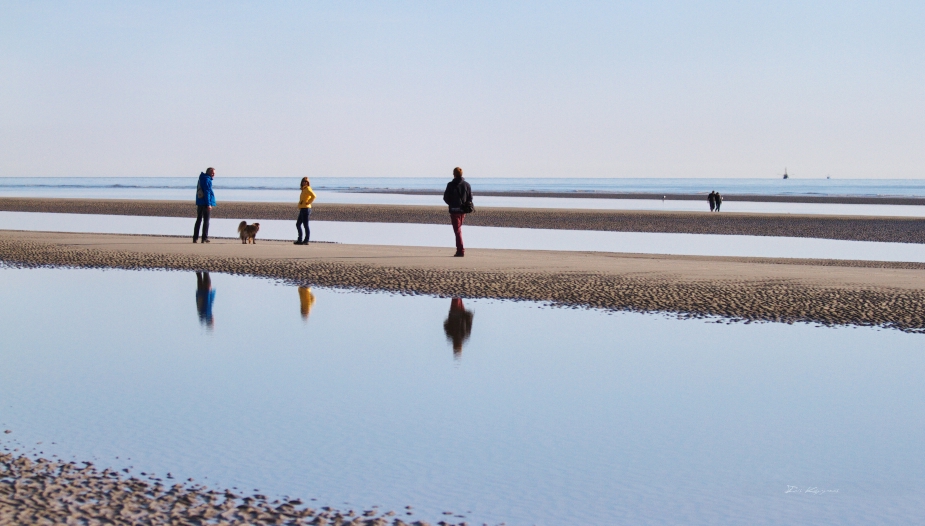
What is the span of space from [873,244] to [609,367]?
2352 cm

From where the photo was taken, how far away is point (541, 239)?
3169cm

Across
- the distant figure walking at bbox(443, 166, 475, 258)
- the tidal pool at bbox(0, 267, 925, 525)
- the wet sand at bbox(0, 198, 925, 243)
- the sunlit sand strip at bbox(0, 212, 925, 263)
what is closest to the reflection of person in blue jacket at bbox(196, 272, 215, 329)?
the tidal pool at bbox(0, 267, 925, 525)

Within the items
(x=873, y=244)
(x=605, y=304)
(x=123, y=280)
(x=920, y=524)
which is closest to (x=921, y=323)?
(x=605, y=304)

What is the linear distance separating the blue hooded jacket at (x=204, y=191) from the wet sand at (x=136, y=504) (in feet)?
54.4

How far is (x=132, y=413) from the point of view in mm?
7586

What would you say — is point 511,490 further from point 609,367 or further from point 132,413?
point 609,367

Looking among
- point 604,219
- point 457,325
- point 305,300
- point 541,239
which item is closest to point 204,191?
point 305,300

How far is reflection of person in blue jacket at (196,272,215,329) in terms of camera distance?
1254cm

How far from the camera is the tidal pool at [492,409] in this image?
593cm

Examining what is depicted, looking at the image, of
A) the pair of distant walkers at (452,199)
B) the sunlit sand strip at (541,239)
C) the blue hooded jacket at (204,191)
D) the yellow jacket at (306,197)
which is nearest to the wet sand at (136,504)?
the pair of distant walkers at (452,199)

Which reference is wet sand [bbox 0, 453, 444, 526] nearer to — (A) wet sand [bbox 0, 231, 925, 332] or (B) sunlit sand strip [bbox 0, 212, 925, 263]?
(A) wet sand [bbox 0, 231, 925, 332]

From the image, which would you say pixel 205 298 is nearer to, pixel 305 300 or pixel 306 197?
pixel 305 300

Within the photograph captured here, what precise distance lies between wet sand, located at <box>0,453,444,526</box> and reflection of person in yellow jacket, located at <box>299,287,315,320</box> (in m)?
6.93

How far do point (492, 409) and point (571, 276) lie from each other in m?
9.41
